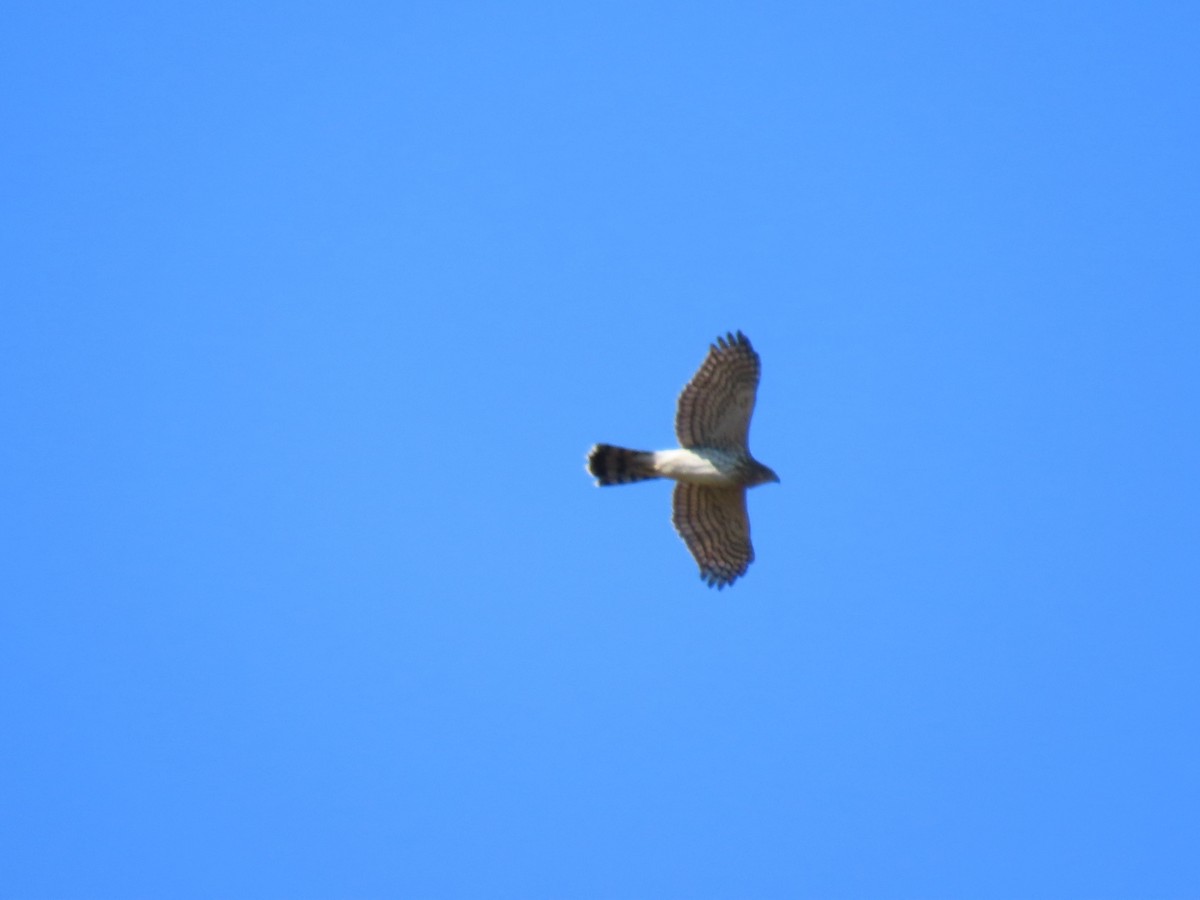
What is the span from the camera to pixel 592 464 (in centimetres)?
2234

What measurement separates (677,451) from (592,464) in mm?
964

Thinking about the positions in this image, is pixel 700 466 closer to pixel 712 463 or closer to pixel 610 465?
pixel 712 463

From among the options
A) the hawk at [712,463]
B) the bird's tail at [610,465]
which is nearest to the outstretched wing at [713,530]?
the hawk at [712,463]

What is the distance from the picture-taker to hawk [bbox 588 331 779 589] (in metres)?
22.0

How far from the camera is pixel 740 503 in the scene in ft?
73.9

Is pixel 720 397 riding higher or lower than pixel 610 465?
higher

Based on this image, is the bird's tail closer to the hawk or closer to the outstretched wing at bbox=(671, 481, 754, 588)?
the hawk

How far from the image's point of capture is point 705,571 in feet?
74.0

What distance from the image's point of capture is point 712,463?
22.0 m

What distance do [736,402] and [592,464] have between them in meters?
1.72

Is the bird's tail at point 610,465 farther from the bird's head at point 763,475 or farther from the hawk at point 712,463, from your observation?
the bird's head at point 763,475

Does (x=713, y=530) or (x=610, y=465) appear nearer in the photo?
(x=610, y=465)

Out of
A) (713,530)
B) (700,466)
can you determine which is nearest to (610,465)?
(700,466)

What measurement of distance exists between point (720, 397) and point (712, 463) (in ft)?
2.43
